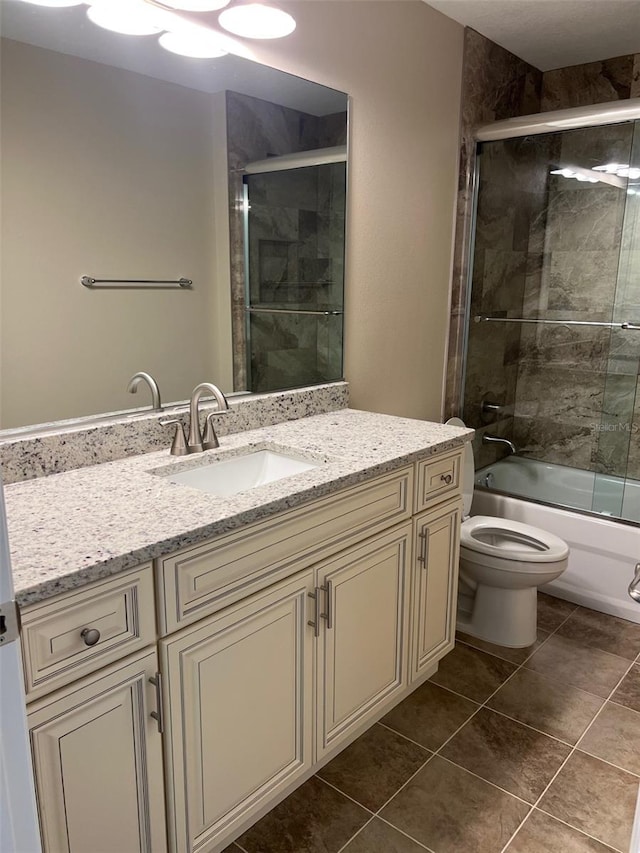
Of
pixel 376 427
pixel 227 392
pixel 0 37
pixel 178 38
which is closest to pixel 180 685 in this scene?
pixel 227 392

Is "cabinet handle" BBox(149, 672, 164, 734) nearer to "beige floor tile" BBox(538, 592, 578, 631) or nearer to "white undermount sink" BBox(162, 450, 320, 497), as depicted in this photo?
"white undermount sink" BBox(162, 450, 320, 497)

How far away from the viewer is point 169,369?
189 centimetres

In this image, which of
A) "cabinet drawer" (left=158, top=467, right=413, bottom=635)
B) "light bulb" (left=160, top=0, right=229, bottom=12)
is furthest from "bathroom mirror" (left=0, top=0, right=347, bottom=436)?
"cabinet drawer" (left=158, top=467, right=413, bottom=635)

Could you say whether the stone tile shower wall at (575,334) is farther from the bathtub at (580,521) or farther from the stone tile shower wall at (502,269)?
the bathtub at (580,521)

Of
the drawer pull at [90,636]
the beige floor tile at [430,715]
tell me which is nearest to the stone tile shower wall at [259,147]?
the drawer pull at [90,636]

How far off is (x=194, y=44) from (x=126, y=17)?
22cm

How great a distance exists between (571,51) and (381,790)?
10.3 ft

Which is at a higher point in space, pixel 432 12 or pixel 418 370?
pixel 432 12

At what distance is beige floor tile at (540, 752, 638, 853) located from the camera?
1.72 meters

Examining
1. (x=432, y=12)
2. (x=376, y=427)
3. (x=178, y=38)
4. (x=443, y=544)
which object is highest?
(x=432, y=12)

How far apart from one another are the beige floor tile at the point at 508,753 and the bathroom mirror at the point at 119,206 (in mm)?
1299

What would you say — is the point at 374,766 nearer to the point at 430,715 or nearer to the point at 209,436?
the point at 430,715

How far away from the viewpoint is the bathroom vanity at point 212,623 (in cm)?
115

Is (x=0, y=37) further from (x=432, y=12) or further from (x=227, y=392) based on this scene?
(x=432, y=12)
